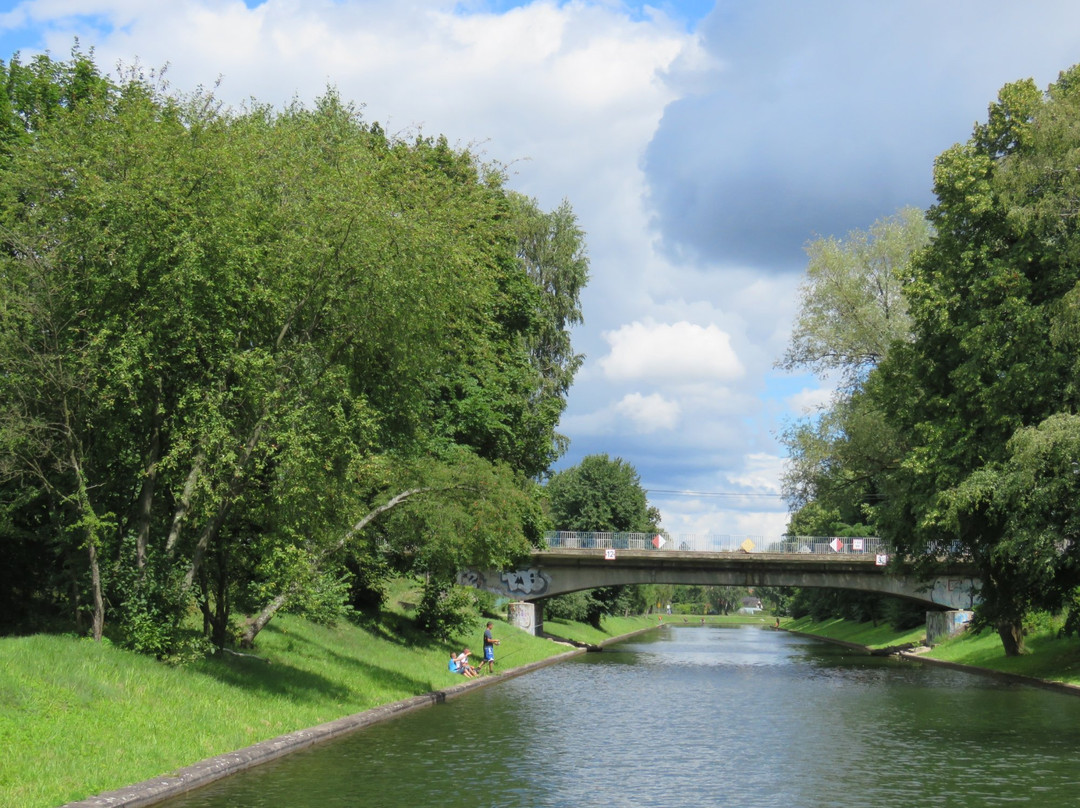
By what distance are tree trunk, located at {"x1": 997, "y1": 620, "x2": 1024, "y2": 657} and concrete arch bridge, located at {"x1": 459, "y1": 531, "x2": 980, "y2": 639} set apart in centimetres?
1884

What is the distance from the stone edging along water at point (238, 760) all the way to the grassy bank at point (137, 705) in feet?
0.84

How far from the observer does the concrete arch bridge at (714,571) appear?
6525 centimetres

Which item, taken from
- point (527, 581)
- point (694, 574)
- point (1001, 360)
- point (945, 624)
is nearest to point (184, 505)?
point (1001, 360)

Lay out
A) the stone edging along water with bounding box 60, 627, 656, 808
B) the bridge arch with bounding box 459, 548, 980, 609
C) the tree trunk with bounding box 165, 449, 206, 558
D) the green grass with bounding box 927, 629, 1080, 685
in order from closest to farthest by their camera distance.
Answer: the stone edging along water with bounding box 60, 627, 656, 808 < the tree trunk with bounding box 165, 449, 206, 558 < the green grass with bounding box 927, 629, 1080, 685 < the bridge arch with bounding box 459, 548, 980, 609

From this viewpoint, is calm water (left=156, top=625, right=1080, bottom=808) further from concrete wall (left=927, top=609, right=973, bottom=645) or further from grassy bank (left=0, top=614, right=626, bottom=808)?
concrete wall (left=927, top=609, right=973, bottom=645)

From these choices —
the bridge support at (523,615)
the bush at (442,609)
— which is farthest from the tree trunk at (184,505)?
the bridge support at (523,615)

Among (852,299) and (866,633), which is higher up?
(852,299)

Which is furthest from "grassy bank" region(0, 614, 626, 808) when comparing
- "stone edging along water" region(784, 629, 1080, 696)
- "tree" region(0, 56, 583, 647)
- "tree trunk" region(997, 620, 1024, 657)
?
"tree trunk" region(997, 620, 1024, 657)

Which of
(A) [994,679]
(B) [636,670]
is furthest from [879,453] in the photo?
(B) [636,670]

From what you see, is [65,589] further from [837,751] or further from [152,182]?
[837,751]

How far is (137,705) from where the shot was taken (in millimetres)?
19047

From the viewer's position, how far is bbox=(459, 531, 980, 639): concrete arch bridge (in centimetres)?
6525

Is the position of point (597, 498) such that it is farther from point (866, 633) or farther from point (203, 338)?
point (203, 338)

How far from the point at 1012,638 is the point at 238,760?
36.7 meters
